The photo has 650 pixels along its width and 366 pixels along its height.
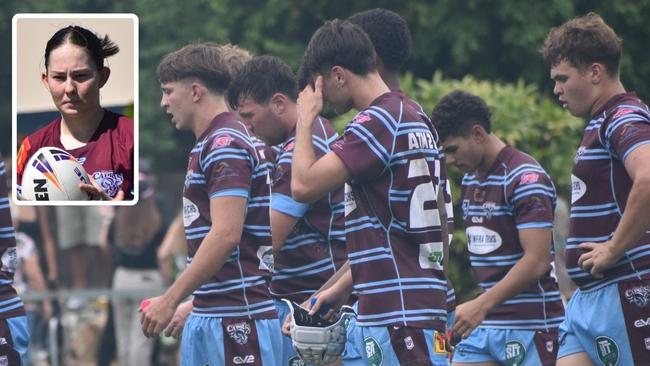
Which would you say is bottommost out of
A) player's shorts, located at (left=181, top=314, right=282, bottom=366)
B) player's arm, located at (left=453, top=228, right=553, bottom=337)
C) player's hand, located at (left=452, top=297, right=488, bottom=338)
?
player's shorts, located at (left=181, top=314, right=282, bottom=366)

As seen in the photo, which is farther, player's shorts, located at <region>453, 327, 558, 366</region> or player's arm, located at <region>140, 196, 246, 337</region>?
player's shorts, located at <region>453, 327, 558, 366</region>

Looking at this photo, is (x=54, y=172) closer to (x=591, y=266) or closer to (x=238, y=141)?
(x=238, y=141)

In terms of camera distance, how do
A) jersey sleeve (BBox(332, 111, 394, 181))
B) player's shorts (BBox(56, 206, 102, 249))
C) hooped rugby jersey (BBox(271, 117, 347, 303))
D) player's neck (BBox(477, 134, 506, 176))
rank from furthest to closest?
player's shorts (BBox(56, 206, 102, 249)) → player's neck (BBox(477, 134, 506, 176)) → hooped rugby jersey (BBox(271, 117, 347, 303)) → jersey sleeve (BBox(332, 111, 394, 181))

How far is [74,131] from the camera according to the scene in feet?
22.7

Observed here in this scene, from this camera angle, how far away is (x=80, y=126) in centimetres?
691

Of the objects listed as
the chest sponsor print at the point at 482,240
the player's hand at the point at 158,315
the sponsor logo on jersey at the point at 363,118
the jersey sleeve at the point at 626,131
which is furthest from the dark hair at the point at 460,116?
the player's hand at the point at 158,315

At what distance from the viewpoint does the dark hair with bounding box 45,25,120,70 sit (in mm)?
7051

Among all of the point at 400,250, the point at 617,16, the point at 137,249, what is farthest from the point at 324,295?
the point at 617,16

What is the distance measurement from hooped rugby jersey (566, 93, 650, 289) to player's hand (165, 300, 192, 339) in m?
1.96

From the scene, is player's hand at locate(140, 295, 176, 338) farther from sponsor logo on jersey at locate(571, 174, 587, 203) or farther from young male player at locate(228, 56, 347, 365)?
sponsor logo on jersey at locate(571, 174, 587, 203)

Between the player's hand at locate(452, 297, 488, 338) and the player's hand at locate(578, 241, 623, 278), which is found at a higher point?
the player's hand at locate(578, 241, 623, 278)

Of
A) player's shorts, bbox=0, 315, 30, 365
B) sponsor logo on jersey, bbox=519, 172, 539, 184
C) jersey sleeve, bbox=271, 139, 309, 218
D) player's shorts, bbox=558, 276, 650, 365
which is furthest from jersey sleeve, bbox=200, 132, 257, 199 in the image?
player's shorts, bbox=558, 276, 650, 365

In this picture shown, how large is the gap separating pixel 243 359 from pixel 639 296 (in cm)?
193

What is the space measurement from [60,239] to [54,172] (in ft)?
29.9
